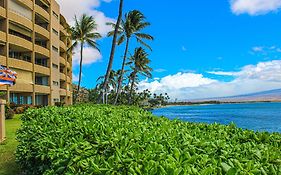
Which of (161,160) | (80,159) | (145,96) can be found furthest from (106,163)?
(145,96)

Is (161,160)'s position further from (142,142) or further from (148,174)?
(142,142)

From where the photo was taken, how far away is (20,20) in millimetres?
37438

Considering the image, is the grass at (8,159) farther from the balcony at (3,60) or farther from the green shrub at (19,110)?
the balcony at (3,60)

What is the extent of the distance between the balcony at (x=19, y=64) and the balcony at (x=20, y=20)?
4451 millimetres

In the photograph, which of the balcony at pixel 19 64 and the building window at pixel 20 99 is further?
the building window at pixel 20 99

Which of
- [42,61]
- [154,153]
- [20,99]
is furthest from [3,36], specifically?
[154,153]

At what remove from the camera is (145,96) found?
105 m

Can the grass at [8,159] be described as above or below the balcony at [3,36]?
below

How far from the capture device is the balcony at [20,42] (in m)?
35.8

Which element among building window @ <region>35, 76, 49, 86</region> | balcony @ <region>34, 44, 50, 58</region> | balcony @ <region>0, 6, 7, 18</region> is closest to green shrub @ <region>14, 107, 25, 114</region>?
balcony @ <region>0, 6, 7, 18</region>

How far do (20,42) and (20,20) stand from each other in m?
2.65

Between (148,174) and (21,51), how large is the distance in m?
41.2

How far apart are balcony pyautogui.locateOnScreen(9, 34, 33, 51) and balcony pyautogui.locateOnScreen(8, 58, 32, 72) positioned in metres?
1.83

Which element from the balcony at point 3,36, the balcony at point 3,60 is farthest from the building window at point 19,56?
the balcony at point 3,36
